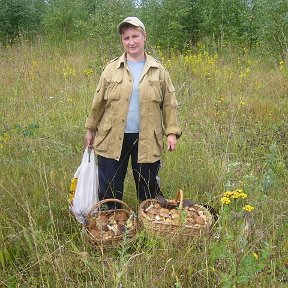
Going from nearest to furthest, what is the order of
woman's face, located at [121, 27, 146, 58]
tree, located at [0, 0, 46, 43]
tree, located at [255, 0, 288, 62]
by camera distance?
woman's face, located at [121, 27, 146, 58] → tree, located at [255, 0, 288, 62] → tree, located at [0, 0, 46, 43]

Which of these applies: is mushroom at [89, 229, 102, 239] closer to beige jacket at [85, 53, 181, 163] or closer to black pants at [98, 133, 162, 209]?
black pants at [98, 133, 162, 209]

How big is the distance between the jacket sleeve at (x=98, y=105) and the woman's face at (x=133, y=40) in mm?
275

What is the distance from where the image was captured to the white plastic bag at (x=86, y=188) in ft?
9.17

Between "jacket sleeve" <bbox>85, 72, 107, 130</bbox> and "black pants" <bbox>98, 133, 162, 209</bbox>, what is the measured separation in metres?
0.26

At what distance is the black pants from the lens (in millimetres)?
2877

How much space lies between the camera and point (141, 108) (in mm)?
2725

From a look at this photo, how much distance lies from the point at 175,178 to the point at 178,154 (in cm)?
45

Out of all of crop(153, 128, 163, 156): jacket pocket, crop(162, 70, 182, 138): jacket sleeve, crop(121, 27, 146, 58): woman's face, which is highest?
crop(121, 27, 146, 58): woman's face

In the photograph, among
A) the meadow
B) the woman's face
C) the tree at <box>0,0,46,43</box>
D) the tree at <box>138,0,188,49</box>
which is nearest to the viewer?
the meadow

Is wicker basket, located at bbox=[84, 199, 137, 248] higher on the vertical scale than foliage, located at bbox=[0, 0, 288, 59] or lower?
lower

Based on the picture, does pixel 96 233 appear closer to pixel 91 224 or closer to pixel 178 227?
pixel 91 224

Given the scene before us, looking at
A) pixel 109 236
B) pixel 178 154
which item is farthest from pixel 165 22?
pixel 109 236

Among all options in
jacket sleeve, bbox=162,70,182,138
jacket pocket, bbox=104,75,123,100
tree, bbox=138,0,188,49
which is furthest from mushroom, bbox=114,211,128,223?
tree, bbox=138,0,188,49

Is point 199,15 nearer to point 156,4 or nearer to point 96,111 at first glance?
point 156,4
